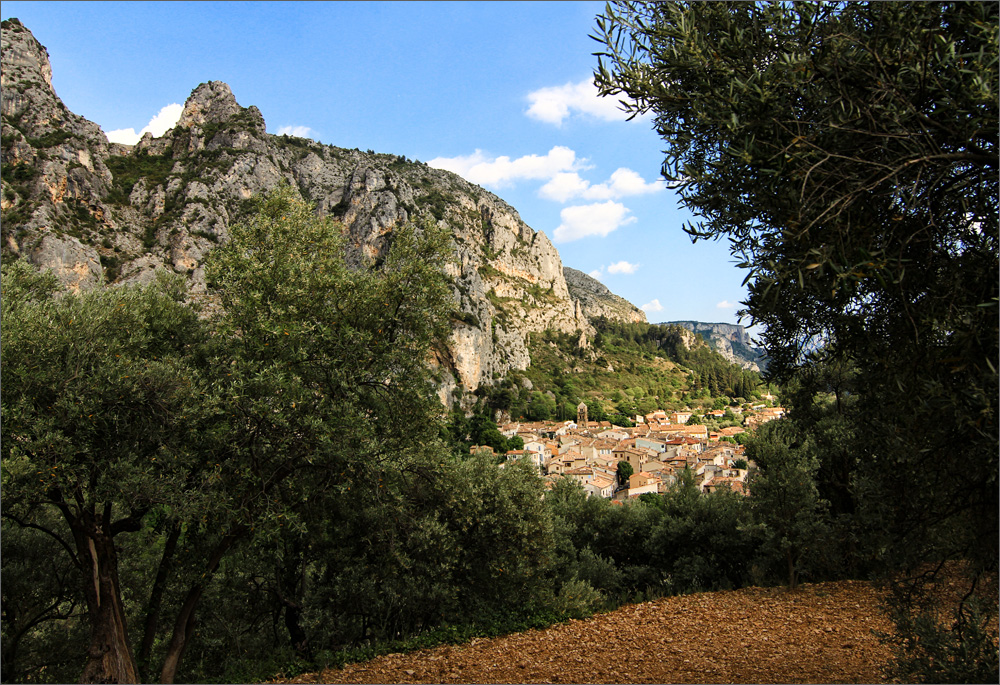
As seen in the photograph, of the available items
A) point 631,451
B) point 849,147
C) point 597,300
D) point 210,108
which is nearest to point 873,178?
point 849,147

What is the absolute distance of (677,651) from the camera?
696 centimetres

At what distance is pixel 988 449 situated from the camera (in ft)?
9.93

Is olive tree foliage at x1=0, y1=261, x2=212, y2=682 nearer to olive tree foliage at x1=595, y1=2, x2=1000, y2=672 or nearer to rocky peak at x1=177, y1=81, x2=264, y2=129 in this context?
olive tree foliage at x1=595, y1=2, x2=1000, y2=672

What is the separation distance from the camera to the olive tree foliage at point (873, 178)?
10.2ft

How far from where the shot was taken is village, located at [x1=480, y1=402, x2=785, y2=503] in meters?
46.0

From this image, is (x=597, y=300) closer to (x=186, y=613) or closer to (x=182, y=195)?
(x=182, y=195)

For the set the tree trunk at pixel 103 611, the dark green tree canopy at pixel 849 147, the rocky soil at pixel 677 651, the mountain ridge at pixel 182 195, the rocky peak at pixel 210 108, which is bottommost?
the rocky soil at pixel 677 651

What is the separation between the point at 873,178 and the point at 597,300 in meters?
158

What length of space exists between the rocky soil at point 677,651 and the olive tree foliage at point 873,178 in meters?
2.91

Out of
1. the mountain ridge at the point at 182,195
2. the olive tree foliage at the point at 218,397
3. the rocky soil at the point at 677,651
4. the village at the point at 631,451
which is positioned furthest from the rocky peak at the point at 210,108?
the rocky soil at the point at 677,651

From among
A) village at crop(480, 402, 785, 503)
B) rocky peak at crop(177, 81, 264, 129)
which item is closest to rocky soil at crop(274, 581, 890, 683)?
village at crop(480, 402, 785, 503)

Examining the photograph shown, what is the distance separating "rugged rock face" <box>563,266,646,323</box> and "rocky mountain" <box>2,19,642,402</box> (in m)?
42.3

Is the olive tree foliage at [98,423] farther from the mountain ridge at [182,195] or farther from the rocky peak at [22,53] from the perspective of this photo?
the rocky peak at [22,53]

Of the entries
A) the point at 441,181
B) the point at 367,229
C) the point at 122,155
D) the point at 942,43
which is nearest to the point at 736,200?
the point at 942,43
